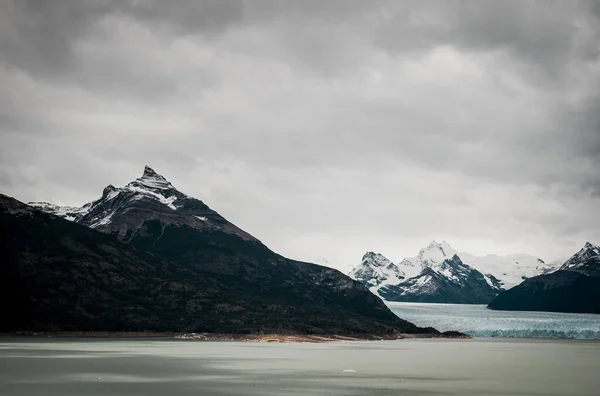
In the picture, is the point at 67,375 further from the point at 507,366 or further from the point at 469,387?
the point at 507,366

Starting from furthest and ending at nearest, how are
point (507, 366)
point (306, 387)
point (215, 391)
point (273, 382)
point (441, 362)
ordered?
point (441, 362)
point (507, 366)
point (273, 382)
point (306, 387)
point (215, 391)

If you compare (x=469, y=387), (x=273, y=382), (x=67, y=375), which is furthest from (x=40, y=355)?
(x=469, y=387)

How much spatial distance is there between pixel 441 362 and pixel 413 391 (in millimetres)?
73232

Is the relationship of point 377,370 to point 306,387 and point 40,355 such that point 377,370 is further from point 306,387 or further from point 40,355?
point 40,355

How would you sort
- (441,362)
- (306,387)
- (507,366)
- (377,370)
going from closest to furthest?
(306,387)
(377,370)
(507,366)
(441,362)

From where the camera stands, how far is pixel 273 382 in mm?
114250

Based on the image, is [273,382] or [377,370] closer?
[273,382]

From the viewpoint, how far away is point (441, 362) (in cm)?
17125

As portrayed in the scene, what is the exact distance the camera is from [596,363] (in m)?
173

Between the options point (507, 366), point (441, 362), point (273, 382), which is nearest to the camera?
point (273, 382)

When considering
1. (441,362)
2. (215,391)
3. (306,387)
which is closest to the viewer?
(215,391)

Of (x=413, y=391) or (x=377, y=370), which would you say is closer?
(x=413, y=391)

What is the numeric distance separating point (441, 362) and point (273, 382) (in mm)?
70245

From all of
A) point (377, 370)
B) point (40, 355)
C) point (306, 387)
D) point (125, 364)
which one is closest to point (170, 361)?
point (125, 364)
